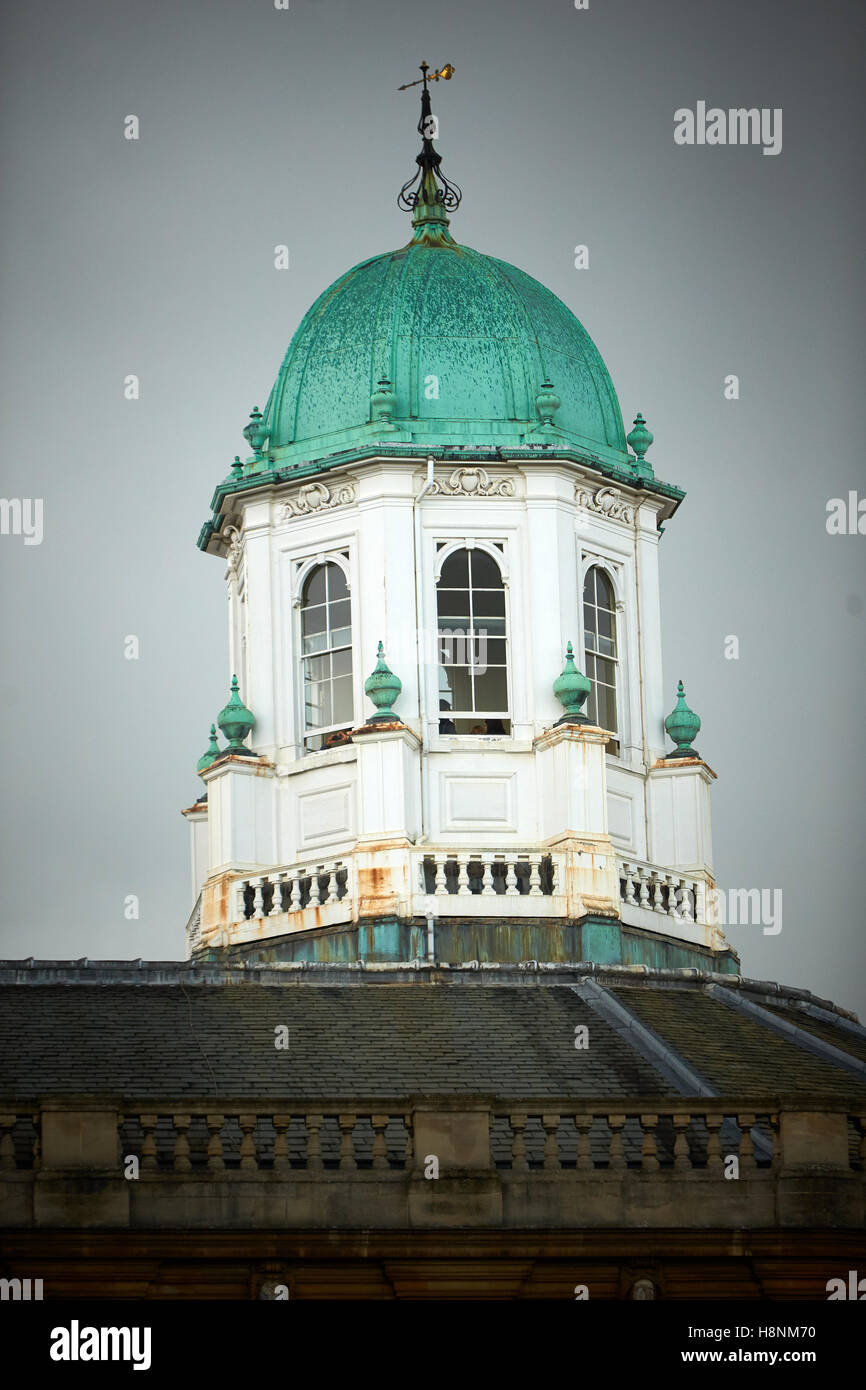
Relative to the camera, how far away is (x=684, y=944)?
53188 millimetres

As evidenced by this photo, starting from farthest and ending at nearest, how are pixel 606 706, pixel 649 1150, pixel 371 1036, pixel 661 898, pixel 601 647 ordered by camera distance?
pixel 601 647, pixel 606 706, pixel 661 898, pixel 371 1036, pixel 649 1150

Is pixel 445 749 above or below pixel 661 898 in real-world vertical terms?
above

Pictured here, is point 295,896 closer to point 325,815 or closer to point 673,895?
point 325,815

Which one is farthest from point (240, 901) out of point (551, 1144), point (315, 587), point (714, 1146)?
point (714, 1146)

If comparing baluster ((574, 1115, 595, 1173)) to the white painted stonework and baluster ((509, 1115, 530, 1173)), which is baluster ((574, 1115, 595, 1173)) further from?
the white painted stonework

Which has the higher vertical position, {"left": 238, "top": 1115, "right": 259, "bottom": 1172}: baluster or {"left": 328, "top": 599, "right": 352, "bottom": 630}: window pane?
{"left": 328, "top": 599, "right": 352, "bottom": 630}: window pane

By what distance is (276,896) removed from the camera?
52500 mm

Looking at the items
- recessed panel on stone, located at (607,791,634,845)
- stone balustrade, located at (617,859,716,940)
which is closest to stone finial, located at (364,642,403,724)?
recessed panel on stone, located at (607,791,634,845)

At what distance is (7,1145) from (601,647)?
19.8 m

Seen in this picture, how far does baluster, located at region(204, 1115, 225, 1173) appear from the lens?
126 feet

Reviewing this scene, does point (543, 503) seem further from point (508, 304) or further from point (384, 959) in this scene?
point (384, 959)

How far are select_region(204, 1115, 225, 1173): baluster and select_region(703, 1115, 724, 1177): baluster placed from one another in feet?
19.0
